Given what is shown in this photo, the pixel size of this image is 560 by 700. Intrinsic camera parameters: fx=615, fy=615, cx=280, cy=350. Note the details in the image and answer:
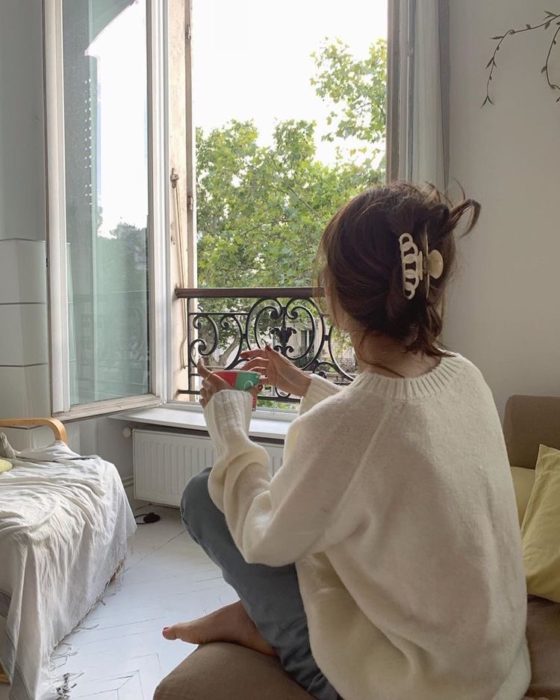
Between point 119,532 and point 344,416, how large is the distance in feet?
5.74

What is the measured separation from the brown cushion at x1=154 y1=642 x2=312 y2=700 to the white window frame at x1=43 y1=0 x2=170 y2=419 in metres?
1.71

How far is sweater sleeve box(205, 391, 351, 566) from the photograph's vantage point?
814mm

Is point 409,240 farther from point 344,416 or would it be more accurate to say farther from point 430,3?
point 430,3

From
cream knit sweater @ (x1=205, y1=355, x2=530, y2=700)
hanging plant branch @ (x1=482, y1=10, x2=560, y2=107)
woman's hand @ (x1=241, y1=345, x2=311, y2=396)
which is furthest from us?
hanging plant branch @ (x1=482, y1=10, x2=560, y2=107)

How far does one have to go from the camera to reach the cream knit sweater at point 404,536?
2.63ft

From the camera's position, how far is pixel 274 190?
3668 mm

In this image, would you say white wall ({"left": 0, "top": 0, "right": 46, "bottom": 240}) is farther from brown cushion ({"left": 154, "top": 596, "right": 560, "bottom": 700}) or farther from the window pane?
brown cushion ({"left": 154, "top": 596, "right": 560, "bottom": 700})

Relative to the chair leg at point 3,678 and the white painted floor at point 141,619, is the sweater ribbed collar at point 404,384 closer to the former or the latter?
the white painted floor at point 141,619

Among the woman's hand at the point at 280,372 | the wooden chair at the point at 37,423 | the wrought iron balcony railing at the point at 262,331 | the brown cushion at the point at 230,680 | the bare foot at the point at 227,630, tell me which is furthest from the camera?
the wrought iron balcony railing at the point at 262,331

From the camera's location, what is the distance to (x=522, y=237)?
212 centimetres

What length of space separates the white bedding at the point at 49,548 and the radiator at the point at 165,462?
1.80 feet

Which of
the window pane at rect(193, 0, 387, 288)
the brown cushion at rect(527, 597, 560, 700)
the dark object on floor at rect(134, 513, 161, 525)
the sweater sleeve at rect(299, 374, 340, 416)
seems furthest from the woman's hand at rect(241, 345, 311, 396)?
the window pane at rect(193, 0, 387, 288)

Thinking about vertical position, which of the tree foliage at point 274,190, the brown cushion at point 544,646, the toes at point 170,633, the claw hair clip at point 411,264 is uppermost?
the tree foliage at point 274,190

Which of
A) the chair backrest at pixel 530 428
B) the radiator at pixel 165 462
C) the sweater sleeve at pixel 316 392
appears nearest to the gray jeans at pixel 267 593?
the sweater sleeve at pixel 316 392
